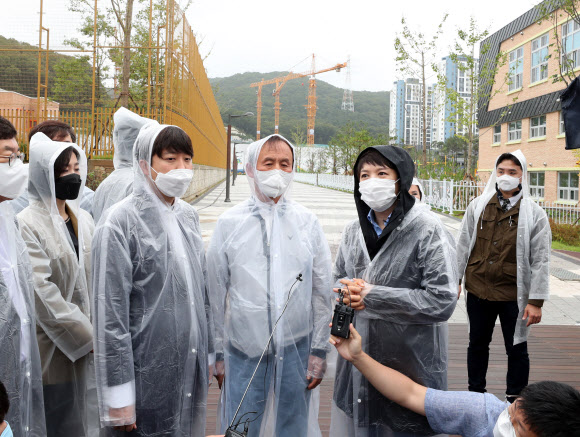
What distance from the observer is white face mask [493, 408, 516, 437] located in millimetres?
1636

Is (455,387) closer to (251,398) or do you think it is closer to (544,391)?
(251,398)

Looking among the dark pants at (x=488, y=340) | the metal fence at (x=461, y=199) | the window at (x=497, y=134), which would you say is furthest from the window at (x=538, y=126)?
the dark pants at (x=488, y=340)

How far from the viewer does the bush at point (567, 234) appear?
12641mm

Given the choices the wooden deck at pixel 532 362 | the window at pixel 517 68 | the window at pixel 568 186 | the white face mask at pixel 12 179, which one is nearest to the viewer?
the white face mask at pixel 12 179

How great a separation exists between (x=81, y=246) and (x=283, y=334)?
1.16 metres

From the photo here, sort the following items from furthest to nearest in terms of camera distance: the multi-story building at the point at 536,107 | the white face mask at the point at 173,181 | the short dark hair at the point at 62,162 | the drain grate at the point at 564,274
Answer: the multi-story building at the point at 536,107 → the drain grate at the point at 564,274 → the short dark hair at the point at 62,162 → the white face mask at the point at 173,181

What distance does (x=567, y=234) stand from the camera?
12.9 metres

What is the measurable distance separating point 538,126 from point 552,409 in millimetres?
25852

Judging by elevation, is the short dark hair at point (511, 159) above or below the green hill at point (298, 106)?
below

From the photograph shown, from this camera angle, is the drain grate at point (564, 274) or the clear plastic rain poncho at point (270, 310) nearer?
the clear plastic rain poncho at point (270, 310)

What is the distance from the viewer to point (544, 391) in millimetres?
1526

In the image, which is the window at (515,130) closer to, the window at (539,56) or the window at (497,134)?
the window at (497,134)

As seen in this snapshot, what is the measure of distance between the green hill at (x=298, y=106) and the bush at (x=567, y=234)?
57.5 metres

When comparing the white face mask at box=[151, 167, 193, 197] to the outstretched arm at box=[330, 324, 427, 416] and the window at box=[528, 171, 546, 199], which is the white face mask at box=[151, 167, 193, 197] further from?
the window at box=[528, 171, 546, 199]
